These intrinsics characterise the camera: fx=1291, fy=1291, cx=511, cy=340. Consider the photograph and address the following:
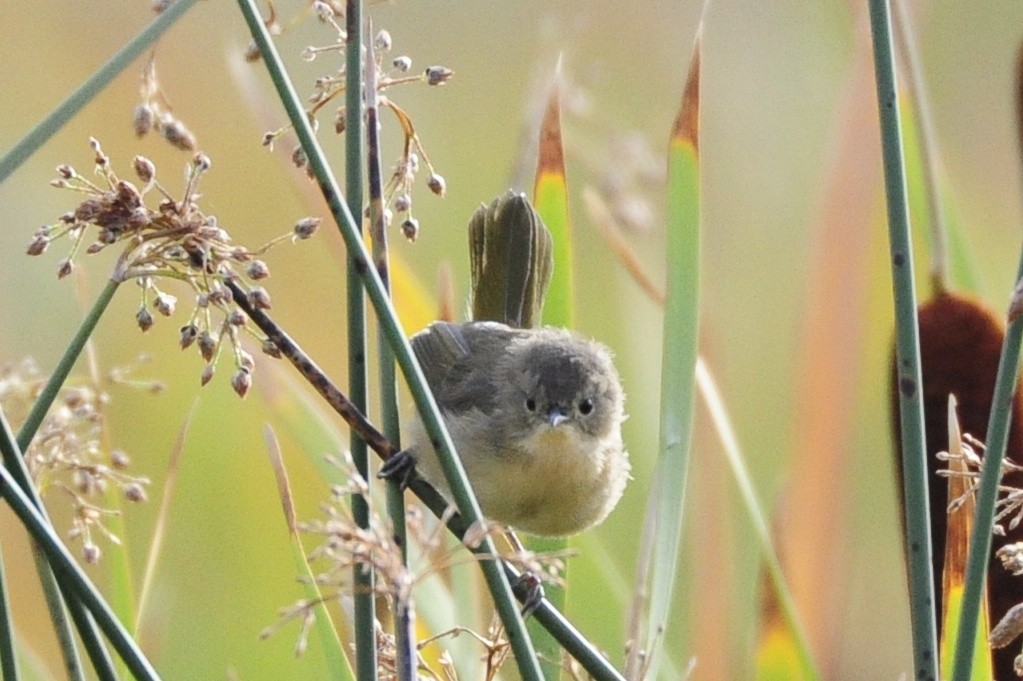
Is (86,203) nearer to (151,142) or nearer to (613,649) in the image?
(613,649)

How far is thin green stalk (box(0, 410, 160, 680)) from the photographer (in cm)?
69

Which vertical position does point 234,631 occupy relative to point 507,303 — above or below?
below

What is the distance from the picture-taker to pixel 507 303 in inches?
69.0

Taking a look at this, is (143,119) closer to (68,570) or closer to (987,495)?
(68,570)

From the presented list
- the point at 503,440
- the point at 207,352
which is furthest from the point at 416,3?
the point at 207,352

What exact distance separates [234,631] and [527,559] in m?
1.48

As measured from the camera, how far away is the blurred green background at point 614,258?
4.89ft

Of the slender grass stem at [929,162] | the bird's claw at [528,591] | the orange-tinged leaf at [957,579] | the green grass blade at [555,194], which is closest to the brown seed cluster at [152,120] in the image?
the bird's claw at [528,591]

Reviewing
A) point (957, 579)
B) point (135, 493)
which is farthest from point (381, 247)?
point (957, 579)

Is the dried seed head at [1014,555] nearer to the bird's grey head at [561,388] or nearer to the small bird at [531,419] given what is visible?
the small bird at [531,419]

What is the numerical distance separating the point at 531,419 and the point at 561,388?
0.06 metres

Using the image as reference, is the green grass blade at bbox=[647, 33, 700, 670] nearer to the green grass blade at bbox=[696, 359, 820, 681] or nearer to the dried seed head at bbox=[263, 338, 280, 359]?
the green grass blade at bbox=[696, 359, 820, 681]

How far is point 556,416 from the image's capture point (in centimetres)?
162

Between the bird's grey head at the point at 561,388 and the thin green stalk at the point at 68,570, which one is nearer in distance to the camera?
the thin green stalk at the point at 68,570
